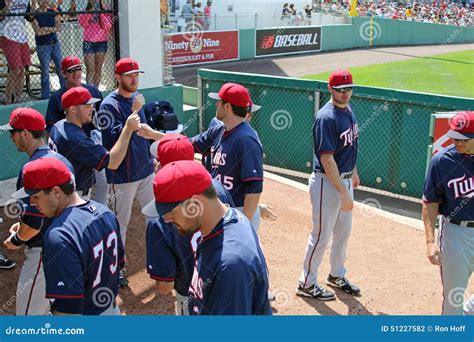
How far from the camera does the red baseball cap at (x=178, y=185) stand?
274cm

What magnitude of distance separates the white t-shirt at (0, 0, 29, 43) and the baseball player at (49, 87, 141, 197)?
13.0 feet

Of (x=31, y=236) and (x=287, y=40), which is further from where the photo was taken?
(x=287, y=40)

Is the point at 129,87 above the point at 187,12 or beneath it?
beneath

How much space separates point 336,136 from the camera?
5668 mm

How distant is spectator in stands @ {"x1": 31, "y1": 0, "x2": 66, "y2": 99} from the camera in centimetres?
894

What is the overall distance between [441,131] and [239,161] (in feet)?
14.1

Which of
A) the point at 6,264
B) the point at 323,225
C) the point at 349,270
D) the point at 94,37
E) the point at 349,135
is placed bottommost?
the point at 349,270

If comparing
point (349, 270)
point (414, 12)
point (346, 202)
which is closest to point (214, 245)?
point (346, 202)

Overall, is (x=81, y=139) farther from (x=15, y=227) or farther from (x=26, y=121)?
(x=15, y=227)

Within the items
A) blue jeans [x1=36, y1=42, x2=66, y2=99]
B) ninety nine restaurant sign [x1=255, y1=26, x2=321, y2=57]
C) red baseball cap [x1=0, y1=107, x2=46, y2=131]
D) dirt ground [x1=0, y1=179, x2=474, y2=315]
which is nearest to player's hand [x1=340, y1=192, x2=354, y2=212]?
dirt ground [x1=0, y1=179, x2=474, y2=315]

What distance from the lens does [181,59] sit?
24.5 meters

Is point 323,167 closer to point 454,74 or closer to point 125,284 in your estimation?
point 125,284

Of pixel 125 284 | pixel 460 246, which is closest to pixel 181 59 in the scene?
pixel 125 284

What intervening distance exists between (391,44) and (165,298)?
32438 mm
